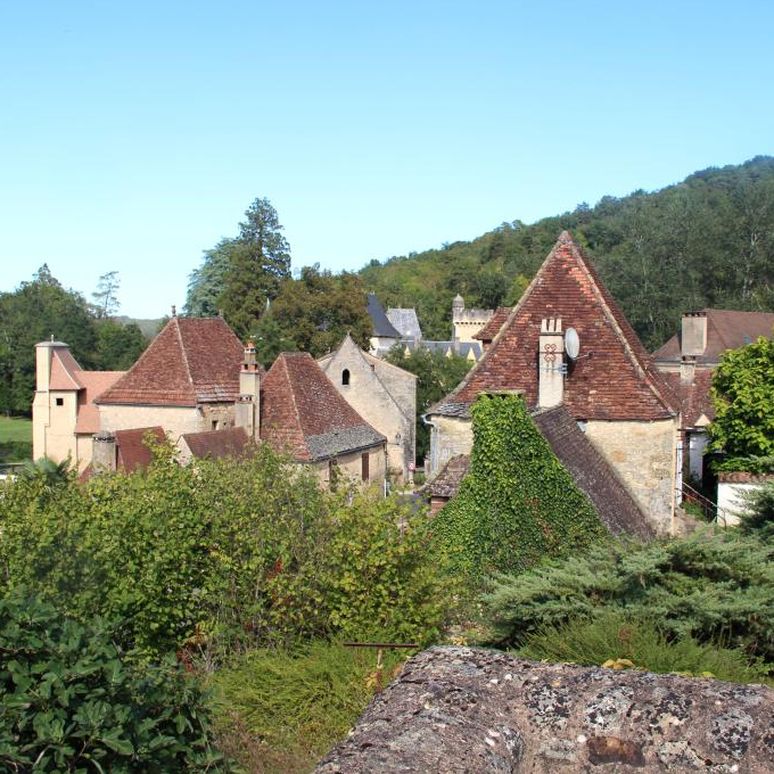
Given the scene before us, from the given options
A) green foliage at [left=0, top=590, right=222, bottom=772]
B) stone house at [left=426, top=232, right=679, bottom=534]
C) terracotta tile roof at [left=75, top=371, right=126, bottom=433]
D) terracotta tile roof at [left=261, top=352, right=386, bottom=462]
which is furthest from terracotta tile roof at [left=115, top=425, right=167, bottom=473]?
green foliage at [left=0, top=590, right=222, bottom=772]

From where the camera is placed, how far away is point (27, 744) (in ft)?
16.2

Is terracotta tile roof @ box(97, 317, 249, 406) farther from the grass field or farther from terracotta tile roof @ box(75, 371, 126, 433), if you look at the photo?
the grass field

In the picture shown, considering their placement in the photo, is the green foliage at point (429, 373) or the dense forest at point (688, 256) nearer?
the green foliage at point (429, 373)

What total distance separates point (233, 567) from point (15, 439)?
59990 millimetres

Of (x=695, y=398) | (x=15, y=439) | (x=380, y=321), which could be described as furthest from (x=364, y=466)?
(x=380, y=321)

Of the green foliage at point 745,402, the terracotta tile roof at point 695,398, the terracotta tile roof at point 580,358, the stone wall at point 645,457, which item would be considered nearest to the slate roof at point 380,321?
the terracotta tile roof at point 695,398

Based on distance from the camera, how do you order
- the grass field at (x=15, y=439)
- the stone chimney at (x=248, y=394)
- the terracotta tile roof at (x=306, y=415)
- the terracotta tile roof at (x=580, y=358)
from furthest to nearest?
the grass field at (x=15, y=439) < the terracotta tile roof at (x=306, y=415) < the stone chimney at (x=248, y=394) < the terracotta tile roof at (x=580, y=358)

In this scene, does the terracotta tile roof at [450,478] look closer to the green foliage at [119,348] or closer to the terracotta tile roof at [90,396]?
the terracotta tile roof at [90,396]

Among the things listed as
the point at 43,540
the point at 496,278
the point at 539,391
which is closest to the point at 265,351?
the point at 539,391

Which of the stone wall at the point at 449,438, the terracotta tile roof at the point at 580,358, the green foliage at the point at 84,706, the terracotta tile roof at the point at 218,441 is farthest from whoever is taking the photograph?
the terracotta tile roof at the point at 218,441

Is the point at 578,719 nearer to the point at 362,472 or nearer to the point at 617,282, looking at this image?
the point at 362,472

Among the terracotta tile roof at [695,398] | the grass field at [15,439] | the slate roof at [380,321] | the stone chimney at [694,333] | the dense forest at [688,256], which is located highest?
the dense forest at [688,256]

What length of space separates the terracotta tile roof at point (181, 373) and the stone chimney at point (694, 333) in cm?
2480

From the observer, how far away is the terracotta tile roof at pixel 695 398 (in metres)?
38.2
